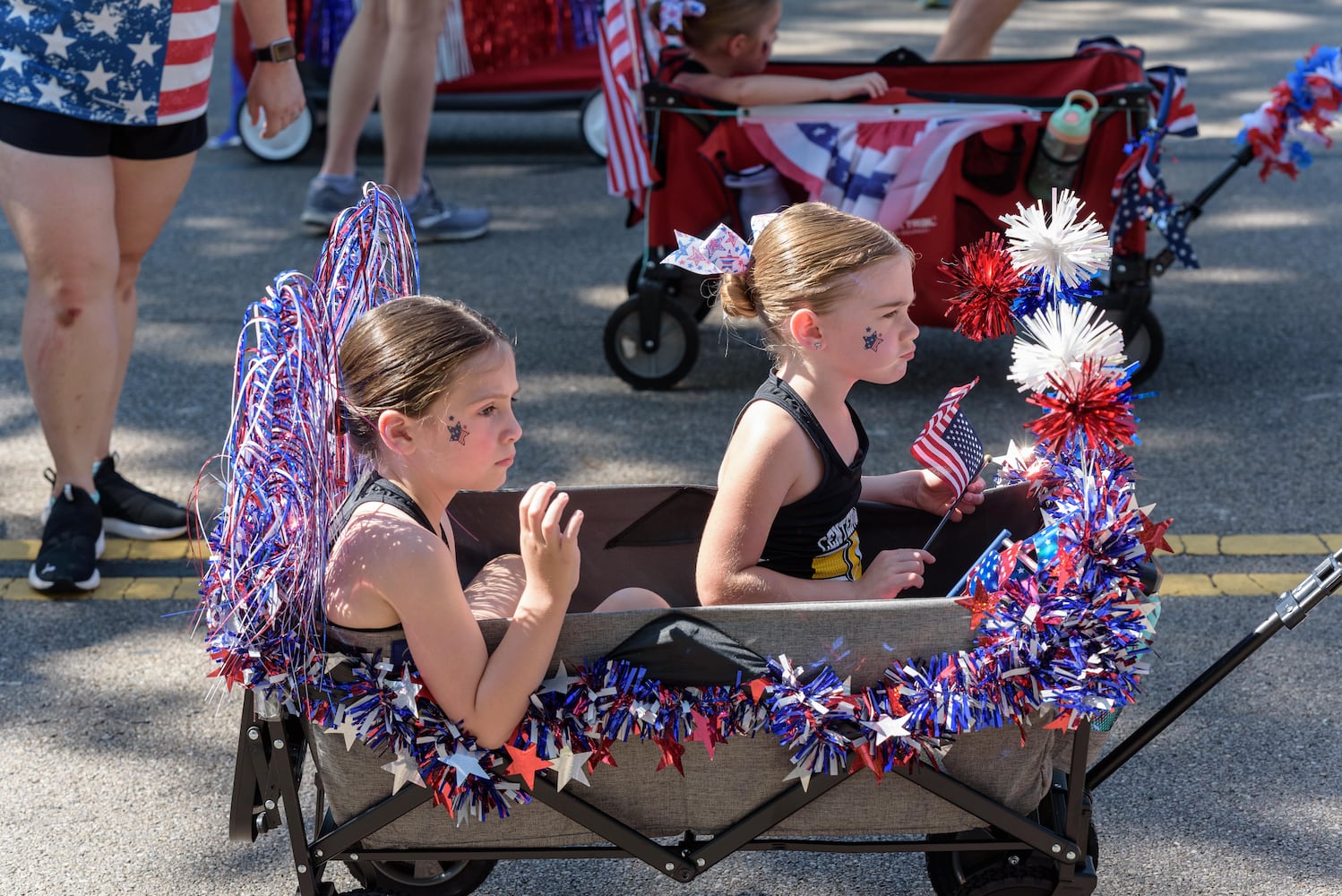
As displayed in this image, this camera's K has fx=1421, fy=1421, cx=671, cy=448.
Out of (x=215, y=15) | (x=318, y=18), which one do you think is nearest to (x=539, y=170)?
(x=318, y=18)

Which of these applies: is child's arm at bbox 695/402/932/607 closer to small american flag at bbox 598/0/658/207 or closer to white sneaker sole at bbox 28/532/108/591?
white sneaker sole at bbox 28/532/108/591

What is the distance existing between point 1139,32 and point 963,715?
26.3 ft

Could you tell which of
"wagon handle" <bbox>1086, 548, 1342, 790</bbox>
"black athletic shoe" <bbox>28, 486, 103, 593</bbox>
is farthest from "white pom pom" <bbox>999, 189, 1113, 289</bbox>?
"black athletic shoe" <bbox>28, 486, 103, 593</bbox>

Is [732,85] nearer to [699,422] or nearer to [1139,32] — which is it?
[699,422]

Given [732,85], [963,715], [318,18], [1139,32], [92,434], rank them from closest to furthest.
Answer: [963,715], [92,434], [732,85], [318,18], [1139,32]

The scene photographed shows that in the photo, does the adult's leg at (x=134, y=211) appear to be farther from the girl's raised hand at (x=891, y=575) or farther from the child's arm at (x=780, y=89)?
the girl's raised hand at (x=891, y=575)

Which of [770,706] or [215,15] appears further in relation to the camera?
[215,15]

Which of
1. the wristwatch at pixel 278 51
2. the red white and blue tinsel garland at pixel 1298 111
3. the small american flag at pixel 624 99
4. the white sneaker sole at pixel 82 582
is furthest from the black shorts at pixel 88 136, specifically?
the red white and blue tinsel garland at pixel 1298 111

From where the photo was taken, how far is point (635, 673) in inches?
69.6

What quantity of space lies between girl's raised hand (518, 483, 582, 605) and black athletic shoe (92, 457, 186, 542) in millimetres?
Answer: 1905

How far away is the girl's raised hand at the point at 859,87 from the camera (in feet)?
12.4

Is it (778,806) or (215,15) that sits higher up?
(215,15)

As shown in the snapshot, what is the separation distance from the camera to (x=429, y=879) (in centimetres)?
212

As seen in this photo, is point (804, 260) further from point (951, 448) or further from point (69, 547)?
point (69, 547)
